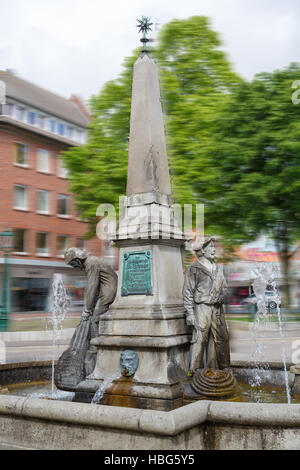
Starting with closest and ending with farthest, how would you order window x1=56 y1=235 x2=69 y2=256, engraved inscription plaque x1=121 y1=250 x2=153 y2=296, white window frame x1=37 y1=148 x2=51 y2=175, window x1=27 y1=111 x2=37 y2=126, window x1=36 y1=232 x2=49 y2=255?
engraved inscription plaque x1=121 y1=250 x2=153 y2=296
window x1=36 y1=232 x2=49 y2=255
white window frame x1=37 y1=148 x2=51 y2=175
window x1=27 y1=111 x2=37 y2=126
window x1=56 y1=235 x2=69 y2=256

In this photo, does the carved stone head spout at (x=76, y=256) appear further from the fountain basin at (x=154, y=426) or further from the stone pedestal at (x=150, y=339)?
the fountain basin at (x=154, y=426)

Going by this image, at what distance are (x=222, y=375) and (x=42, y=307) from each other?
31.7 metres

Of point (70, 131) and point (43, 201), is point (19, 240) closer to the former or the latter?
point (43, 201)

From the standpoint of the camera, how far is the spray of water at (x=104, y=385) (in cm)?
618

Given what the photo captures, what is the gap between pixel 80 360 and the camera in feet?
23.0

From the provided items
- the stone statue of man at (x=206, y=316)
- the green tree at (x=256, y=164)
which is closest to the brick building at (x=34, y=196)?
the green tree at (x=256, y=164)

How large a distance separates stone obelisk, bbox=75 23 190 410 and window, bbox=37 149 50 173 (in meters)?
30.6

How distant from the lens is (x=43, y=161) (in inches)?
1471

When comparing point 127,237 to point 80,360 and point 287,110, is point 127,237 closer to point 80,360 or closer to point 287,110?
point 80,360

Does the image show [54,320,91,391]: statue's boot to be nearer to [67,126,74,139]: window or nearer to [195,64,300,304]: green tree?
[195,64,300,304]: green tree

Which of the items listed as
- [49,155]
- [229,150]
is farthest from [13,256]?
[229,150]

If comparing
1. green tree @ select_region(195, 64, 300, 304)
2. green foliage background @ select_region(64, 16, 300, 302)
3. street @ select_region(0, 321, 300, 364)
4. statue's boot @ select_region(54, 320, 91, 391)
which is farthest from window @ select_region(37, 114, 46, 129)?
statue's boot @ select_region(54, 320, 91, 391)

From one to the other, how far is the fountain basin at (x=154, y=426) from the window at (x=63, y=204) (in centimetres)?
3370

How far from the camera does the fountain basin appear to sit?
4.40m
